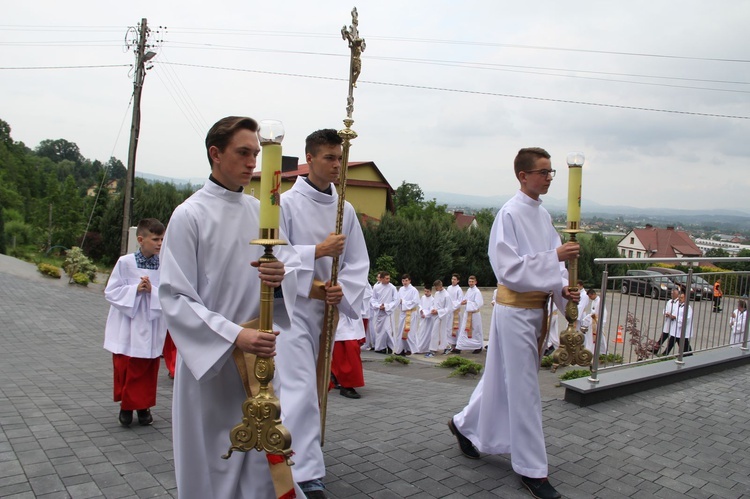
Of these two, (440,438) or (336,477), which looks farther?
(440,438)

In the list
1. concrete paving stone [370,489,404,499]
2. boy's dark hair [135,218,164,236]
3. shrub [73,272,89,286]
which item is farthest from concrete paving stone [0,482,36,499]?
shrub [73,272,89,286]

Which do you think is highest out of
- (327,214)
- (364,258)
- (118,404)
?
(327,214)

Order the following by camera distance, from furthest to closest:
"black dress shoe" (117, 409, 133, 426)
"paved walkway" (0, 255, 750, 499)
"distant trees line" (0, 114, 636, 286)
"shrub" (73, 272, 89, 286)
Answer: "distant trees line" (0, 114, 636, 286) < "shrub" (73, 272, 89, 286) < "black dress shoe" (117, 409, 133, 426) < "paved walkway" (0, 255, 750, 499)

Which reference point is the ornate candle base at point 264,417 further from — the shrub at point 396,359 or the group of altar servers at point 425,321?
the group of altar servers at point 425,321

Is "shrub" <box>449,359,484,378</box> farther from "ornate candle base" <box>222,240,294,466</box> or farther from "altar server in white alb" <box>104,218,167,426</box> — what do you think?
"ornate candle base" <box>222,240,294,466</box>

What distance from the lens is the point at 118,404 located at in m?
6.11

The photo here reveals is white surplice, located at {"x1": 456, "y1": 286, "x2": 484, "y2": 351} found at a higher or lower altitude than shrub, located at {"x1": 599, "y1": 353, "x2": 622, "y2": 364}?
lower

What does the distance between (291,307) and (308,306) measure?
106 centimetres

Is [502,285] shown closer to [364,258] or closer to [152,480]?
[364,258]

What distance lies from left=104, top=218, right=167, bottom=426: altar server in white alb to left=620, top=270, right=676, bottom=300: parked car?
16.3ft

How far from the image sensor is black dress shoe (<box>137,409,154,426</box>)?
209 inches

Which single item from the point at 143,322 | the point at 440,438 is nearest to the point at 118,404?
the point at 143,322

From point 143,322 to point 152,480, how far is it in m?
1.96

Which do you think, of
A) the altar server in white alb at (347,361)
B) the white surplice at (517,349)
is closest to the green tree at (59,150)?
the altar server in white alb at (347,361)
